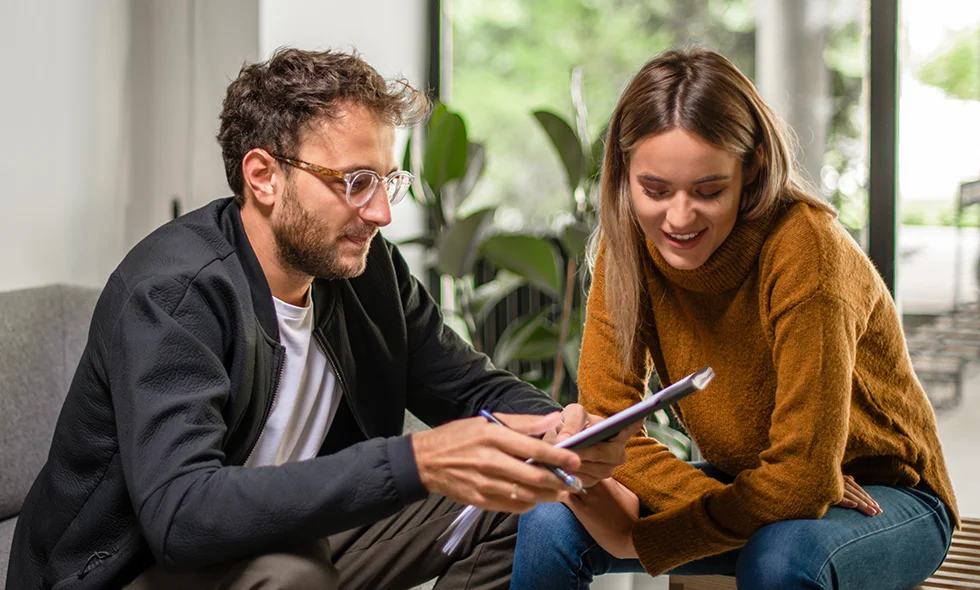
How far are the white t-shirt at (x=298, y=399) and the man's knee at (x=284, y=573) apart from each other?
0.26 metres

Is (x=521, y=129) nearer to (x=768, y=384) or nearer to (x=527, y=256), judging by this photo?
(x=527, y=256)

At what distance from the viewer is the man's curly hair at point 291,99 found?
1.48 metres

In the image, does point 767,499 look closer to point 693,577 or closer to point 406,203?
point 693,577

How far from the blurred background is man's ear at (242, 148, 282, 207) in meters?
0.79

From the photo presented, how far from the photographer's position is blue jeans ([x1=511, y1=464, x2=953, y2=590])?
1.30 meters

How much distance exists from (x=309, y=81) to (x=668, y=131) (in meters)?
0.53

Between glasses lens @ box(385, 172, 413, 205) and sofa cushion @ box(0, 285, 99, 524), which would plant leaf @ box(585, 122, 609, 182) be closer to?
glasses lens @ box(385, 172, 413, 205)

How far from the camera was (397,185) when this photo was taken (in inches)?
60.6

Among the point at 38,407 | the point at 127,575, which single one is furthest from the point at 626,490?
the point at 38,407

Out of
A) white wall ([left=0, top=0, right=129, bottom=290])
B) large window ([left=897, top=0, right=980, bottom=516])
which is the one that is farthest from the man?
large window ([left=897, top=0, right=980, bottom=516])

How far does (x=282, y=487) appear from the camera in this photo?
1140 millimetres

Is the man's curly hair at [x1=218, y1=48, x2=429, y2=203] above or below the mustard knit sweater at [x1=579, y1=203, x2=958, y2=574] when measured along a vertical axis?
above

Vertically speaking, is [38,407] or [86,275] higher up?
[86,275]

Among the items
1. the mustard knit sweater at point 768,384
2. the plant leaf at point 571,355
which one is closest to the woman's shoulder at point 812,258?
the mustard knit sweater at point 768,384
